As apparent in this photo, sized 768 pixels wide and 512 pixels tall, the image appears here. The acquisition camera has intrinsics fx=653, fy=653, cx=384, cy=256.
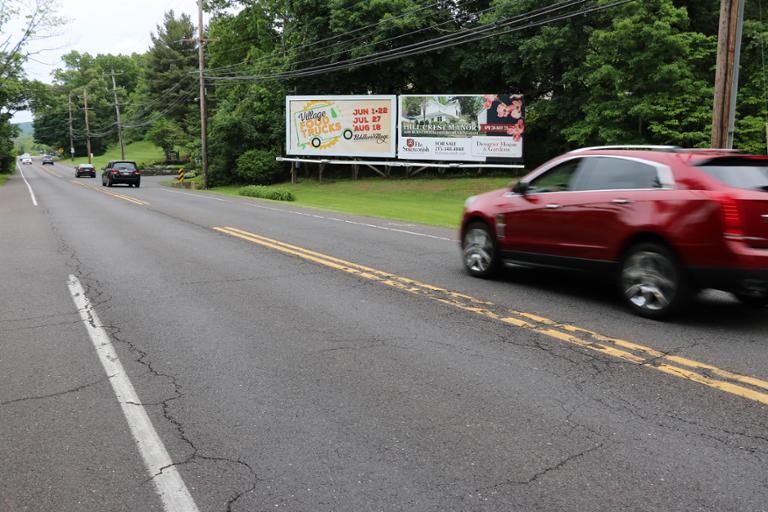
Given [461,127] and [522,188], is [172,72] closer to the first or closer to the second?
[461,127]

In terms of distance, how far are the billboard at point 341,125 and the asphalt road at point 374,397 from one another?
101ft

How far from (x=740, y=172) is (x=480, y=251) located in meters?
3.56

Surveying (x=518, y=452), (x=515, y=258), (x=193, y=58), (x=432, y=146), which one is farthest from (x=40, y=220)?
(x=193, y=58)

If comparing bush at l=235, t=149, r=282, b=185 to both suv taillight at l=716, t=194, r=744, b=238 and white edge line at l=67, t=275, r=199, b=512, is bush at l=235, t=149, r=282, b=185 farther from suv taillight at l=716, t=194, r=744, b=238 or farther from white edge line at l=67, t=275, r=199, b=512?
suv taillight at l=716, t=194, r=744, b=238

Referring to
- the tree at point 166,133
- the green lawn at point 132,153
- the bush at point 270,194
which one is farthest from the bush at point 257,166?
the green lawn at point 132,153

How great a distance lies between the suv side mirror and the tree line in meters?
12.7

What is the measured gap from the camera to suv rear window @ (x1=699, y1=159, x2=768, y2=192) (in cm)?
646

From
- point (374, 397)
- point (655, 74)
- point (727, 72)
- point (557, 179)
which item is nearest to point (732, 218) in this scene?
point (557, 179)

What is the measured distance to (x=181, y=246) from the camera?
1274 cm

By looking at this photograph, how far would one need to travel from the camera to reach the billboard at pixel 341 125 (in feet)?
128

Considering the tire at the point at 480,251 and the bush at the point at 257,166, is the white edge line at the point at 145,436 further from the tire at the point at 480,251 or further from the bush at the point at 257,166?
the bush at the point at 257,166

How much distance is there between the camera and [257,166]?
145 feet

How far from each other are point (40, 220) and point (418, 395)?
17180 mm

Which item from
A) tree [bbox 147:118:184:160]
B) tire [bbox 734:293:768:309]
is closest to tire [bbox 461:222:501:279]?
tire [bbox 734:293:768:309]
